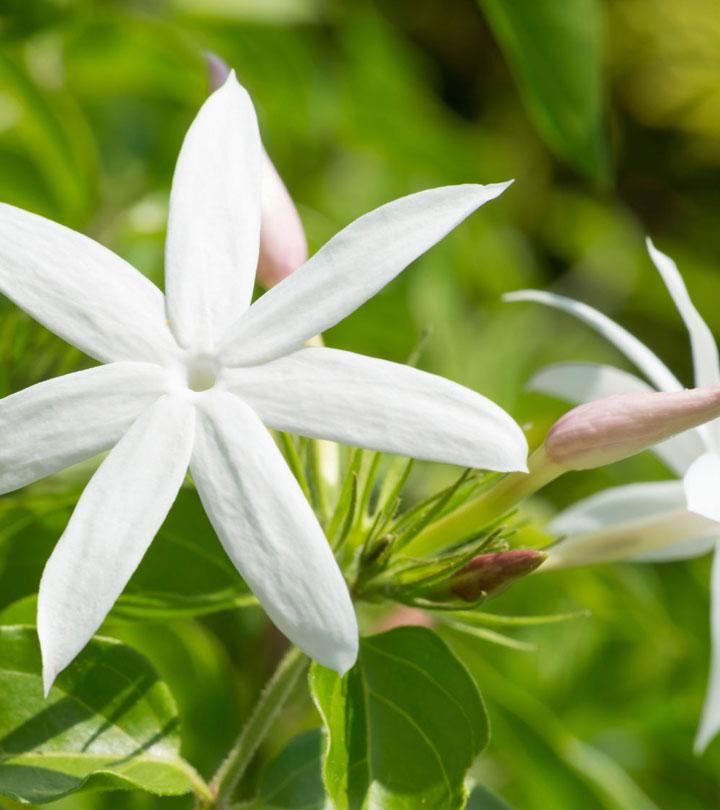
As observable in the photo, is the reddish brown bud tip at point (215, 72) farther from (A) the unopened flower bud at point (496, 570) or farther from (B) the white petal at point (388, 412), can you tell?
(A) the unopened flower bud at point (496, 570)

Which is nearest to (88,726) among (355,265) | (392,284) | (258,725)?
(258,725)

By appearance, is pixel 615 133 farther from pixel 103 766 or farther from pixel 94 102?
pixel 103 766

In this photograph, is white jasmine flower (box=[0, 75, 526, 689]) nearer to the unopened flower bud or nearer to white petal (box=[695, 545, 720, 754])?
the unopened flower bud

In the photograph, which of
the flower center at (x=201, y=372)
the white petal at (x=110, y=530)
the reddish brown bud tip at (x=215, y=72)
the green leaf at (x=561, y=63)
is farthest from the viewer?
the green leaf at (x=561, y=63)

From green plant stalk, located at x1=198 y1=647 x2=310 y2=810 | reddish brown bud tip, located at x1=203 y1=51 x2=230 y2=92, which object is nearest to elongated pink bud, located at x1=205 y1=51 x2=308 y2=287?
reddish brown bud tip, located at x1=203 y1=51 x2=230 y2=92

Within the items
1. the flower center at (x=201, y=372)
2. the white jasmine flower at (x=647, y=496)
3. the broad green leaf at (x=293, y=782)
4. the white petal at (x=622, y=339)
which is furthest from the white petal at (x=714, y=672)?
the flower center at (x=201, y=372)
